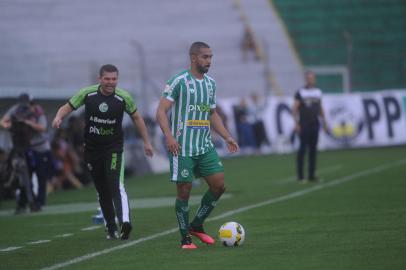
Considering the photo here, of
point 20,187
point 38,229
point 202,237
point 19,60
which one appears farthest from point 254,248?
point 19,60

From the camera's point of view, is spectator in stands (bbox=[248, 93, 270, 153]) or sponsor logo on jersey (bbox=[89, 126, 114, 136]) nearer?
sponsor logo on jersey (bbox=[89, 126, 114, 136])

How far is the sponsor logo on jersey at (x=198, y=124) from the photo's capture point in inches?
418

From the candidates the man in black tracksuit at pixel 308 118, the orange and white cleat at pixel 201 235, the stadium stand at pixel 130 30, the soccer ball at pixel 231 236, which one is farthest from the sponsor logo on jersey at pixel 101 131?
the stadium stand at pixel 130 30

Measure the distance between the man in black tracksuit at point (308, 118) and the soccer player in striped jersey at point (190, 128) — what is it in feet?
32.4

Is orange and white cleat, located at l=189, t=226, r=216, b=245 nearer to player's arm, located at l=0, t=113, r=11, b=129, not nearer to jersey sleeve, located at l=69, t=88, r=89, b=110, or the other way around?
jersey sleeve, located at l=69, t=88, r=89, b=110

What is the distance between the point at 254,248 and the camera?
33.7ft

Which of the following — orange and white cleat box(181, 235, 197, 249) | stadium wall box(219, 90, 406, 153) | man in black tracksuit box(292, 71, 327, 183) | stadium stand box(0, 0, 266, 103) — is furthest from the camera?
stadium stand box(0, 0, 266, 103)

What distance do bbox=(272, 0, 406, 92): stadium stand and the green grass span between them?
16694 millimetres

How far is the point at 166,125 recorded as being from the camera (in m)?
10.4

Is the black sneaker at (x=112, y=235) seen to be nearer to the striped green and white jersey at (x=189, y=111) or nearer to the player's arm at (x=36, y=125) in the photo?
the striped green and white jersey at (x=189, y=111)

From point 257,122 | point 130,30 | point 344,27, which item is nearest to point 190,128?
point 257,122

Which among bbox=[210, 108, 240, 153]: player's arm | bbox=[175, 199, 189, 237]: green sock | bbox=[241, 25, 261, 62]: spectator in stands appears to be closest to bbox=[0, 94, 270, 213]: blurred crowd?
bbox=[241, 25, 261, 62]: spectator in stands

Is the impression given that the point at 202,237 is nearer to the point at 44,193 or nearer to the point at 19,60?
the point at 44,193

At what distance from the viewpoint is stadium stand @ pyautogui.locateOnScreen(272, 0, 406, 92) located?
38.0 meters
